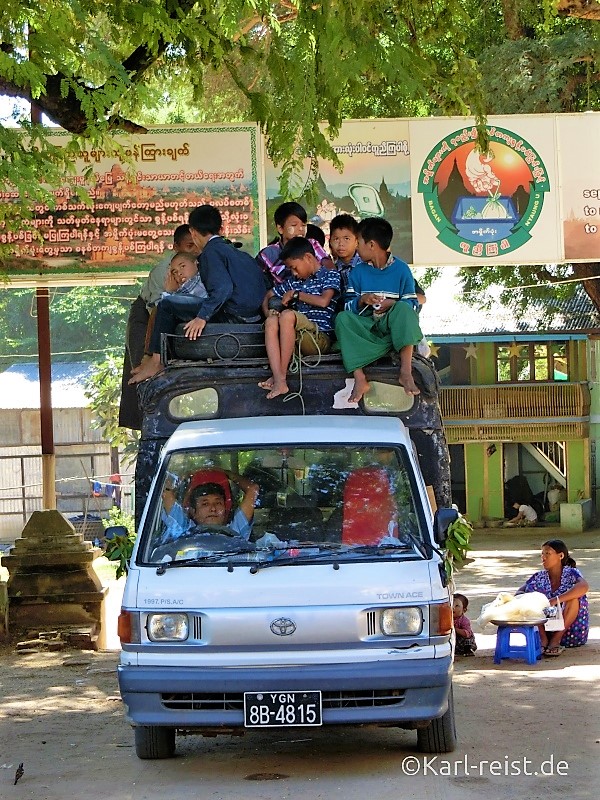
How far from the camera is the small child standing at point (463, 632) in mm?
10642

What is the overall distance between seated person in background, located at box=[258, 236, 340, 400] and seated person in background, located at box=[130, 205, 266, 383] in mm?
126

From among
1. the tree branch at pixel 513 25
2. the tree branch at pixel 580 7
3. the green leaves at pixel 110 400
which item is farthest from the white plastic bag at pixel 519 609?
the green leaves at pixel 110 400

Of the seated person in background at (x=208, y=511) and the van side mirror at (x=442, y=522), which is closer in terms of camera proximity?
the van side mirror at (x=442, y=522)

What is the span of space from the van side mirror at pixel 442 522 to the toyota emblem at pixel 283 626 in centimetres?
91

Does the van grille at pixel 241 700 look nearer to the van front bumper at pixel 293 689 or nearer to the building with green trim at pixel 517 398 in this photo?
the van front bumper at pixel 293 689

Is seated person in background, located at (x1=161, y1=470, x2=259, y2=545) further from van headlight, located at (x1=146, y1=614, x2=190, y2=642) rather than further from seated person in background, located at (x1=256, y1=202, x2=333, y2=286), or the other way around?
seated person in background, located at (x1=256, y1=202, x2=333, y2=286)

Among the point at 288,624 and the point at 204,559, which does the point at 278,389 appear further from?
the point at 288,624

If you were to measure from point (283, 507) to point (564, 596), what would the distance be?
4878mm

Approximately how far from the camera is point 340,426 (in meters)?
6.83

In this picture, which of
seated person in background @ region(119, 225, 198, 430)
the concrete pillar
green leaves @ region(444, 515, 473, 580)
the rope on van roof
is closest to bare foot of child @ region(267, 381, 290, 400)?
the rope on van roof

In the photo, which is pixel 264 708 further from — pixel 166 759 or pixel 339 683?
pixel 166 759

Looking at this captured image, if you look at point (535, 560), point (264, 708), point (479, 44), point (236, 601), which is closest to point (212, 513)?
point (236, 601)

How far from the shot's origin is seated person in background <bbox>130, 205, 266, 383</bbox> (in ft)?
25.4

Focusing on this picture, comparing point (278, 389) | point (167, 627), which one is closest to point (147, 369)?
point (278, 389)
